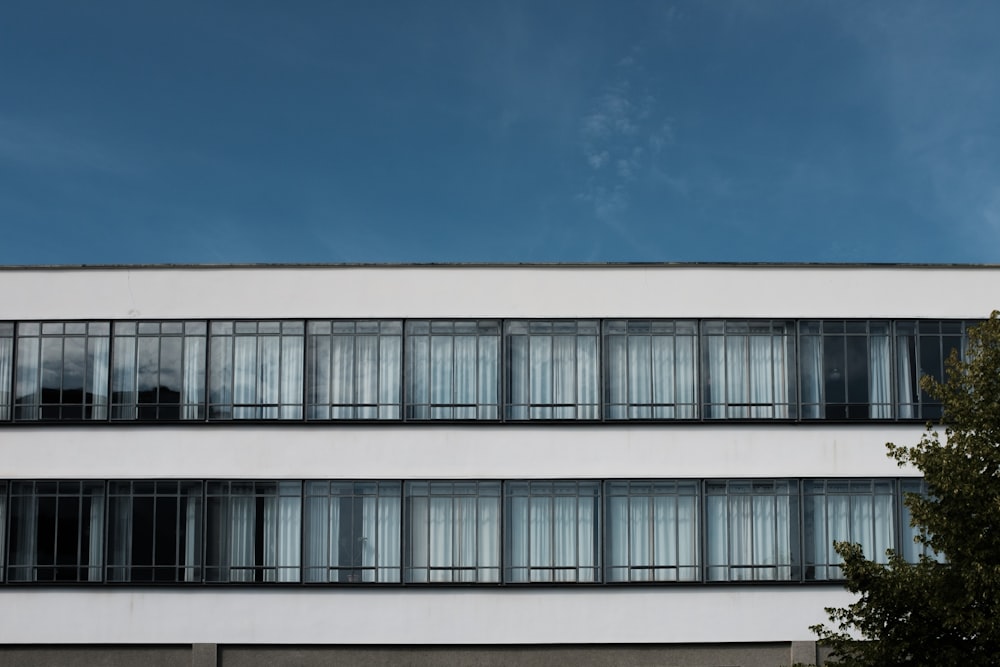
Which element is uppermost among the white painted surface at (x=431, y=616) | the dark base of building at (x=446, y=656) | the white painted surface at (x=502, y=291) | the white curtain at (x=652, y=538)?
the white painted surface at (x=502, y=291)

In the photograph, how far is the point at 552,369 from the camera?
22625 mm

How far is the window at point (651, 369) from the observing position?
22.5 meters

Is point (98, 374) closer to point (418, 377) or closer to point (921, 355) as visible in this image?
point (418, 377)

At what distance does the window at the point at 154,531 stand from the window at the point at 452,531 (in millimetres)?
4738

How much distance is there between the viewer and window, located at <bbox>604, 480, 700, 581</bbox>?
22.1m

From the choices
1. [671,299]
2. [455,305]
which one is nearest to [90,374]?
[455,305]

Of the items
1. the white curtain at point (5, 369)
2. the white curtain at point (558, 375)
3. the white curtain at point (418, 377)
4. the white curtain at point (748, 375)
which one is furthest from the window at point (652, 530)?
the white curtain at point (5, 369)

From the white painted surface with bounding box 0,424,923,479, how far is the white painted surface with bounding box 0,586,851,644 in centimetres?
257

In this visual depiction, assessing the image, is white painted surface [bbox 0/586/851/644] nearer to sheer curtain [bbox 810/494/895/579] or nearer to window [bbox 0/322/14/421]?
sheer curtain [bbox 810/494/895/579]

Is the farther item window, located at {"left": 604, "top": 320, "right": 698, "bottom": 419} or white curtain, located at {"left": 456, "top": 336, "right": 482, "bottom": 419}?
window, located at {"left": 604, "top": 320, "right": 698, "bottom": 419}

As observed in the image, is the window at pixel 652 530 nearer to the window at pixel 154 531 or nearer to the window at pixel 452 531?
the window at pixel 452 531

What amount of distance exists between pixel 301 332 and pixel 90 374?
4923 millimetres

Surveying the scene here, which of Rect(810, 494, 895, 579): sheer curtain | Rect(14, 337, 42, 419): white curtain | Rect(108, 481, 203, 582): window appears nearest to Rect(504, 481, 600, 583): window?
Rect(810, 494, 895, 579): sheer curtain

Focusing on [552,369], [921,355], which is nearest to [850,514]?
[921,355]
